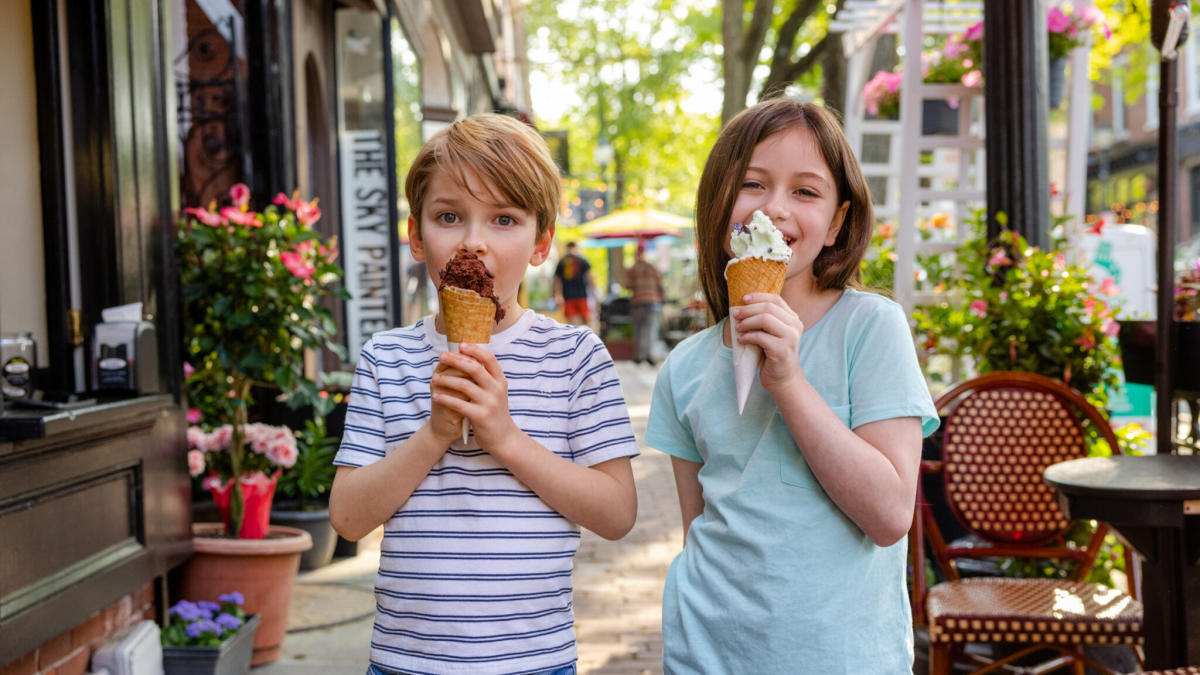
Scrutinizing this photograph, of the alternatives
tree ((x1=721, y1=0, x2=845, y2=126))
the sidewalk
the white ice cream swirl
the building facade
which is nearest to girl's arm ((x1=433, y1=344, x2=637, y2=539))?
the white ice cream swirl

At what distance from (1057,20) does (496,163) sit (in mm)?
4935

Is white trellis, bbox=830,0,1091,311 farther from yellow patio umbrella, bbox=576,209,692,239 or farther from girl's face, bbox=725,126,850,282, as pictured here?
yellow patio umbrella, bbox=576,209,692,239

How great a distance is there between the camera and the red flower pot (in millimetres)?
4551

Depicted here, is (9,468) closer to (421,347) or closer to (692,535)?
(421,347)

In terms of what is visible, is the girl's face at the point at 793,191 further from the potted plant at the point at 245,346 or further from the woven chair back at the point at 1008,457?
the potted plant at the point at 245,346

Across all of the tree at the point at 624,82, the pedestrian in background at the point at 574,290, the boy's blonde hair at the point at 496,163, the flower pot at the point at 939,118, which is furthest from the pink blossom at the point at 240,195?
the tree at the point at 624,82

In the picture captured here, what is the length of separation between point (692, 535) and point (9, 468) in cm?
198

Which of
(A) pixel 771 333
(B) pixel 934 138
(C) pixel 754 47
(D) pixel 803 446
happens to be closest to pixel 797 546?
(D) pixel 803 446

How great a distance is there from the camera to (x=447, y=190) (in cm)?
173

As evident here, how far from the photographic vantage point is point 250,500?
179 inches

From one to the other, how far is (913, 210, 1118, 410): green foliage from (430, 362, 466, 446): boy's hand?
10.4ft

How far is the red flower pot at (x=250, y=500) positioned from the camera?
455 centimetres

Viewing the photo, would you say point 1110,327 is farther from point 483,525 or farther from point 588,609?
point 483,525

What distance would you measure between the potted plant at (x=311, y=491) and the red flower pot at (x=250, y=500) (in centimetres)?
90
